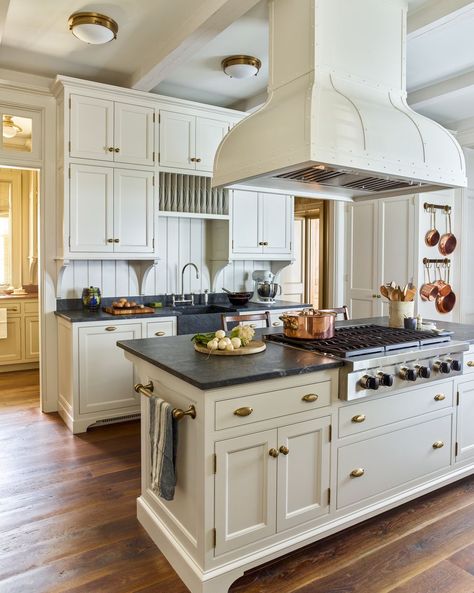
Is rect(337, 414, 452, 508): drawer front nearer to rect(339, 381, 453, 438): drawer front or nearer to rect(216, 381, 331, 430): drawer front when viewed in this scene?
rect(339, 381, 453, 438): drawer front

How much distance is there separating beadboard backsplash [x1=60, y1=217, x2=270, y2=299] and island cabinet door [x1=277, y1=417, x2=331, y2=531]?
2839mm

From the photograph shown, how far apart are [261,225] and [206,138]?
1.04 meters

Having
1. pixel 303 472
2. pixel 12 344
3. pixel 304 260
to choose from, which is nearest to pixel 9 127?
pixel 12 344

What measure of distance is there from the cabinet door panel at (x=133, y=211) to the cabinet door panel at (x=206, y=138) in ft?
1.77

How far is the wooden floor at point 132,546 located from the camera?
2.03 meters

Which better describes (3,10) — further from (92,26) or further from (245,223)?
(245,223)

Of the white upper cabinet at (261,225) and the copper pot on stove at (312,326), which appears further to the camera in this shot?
the white upper cabinet at (261,225)

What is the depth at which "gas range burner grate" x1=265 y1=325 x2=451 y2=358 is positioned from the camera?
2362mm

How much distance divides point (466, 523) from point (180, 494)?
1542mm

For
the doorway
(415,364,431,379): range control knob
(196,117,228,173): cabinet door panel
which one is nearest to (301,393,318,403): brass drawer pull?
(415,364,431,379): range control knob

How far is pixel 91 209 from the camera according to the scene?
399 cm

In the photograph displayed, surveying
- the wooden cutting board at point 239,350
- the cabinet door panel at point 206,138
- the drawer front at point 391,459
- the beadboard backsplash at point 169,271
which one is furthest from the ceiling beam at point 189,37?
the drawer front at point 391,459

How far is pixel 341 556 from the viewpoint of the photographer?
223 centimetres

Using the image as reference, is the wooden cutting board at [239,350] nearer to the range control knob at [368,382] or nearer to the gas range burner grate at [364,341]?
the gas range burner grate at [364,341]
